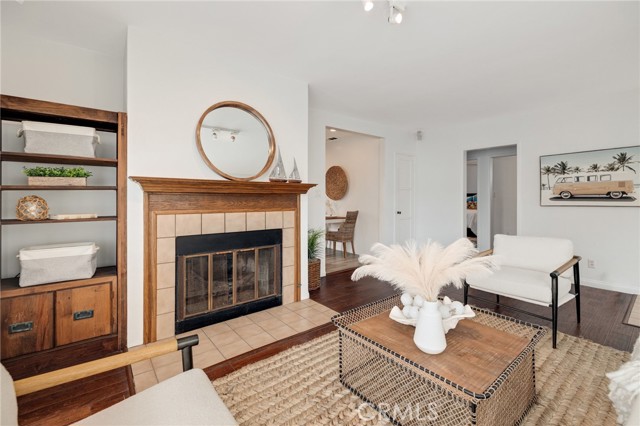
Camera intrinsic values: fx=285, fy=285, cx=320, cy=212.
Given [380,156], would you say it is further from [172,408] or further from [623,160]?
[172,408]

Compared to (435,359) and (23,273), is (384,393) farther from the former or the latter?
(23,273)

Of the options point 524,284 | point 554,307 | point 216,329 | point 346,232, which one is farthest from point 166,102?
point 346,232

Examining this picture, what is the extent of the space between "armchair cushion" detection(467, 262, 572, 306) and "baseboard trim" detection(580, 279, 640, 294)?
5.77 feet

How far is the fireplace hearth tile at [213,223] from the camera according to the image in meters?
2.53

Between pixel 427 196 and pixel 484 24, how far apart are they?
360 centimetres

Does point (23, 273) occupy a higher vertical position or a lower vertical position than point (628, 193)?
lower

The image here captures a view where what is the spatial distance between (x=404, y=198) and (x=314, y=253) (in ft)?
7.96

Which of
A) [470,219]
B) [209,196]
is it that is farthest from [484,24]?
[470,219]

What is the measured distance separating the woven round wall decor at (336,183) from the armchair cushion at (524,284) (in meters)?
3.67

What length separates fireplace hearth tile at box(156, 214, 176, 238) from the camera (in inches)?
90.4

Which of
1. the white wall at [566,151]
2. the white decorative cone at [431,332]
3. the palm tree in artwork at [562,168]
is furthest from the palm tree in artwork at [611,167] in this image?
the white decorative cone at [431,332]

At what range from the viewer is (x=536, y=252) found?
2.74 m

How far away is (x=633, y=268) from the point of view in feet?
11.2

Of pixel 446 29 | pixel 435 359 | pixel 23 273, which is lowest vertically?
pixel 435 359
